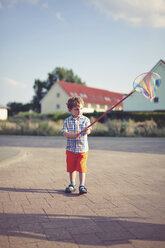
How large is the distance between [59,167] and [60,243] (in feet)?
12.1

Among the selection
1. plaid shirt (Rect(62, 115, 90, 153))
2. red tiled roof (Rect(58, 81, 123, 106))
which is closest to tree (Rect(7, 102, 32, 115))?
red tiled roof (Rect(58, 81, 123, 106))

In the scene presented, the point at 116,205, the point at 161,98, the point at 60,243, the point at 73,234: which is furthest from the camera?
the point at 161,98

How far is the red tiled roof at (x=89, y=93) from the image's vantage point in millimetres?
50625

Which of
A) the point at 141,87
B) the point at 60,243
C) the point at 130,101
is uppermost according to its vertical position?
the point at 130,101

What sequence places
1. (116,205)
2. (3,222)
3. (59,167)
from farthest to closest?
1. (59,167)
2. (116,205)
3. (3,222)

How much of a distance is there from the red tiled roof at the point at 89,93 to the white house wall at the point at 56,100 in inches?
42.6

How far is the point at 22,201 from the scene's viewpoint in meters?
3.53

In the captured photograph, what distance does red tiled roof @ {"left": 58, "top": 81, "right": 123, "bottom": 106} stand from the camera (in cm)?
5062

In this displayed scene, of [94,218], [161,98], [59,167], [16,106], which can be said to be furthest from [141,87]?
[16,106]

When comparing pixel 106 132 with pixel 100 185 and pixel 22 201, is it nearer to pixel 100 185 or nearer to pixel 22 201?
pixel 100 185

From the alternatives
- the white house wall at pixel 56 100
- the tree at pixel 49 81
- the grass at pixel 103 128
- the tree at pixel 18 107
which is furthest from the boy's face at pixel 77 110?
the tree at pixel 49 81

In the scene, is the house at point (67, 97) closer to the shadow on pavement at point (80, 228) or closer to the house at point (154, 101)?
the house at point (154, 101)

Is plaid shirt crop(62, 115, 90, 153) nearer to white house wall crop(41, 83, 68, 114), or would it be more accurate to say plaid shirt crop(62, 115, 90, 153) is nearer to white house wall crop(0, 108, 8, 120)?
white house wall crop(41, 83, 68, 114)

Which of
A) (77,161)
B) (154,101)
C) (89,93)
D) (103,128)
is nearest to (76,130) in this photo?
(77,161)
